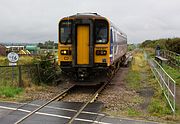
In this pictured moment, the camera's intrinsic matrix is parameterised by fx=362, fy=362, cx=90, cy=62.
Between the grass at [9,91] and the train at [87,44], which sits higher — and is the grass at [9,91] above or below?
below

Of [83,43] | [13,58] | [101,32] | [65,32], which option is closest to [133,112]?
[83,43]

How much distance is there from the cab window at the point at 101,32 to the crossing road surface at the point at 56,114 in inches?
169

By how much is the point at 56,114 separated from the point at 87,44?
5835 millimetres

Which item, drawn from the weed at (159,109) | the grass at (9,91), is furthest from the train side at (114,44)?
the weed at (159,109)

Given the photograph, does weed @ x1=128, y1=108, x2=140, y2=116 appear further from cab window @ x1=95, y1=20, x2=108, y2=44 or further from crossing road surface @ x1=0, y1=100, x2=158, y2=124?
cab window @ x1=95, y1=20, x2=108, y2=44

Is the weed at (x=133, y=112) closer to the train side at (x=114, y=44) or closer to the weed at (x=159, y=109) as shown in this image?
the weed at (x=159, y=109)

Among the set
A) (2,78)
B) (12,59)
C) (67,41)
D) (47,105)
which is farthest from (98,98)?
(2,78)

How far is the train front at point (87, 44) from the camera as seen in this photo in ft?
51.4

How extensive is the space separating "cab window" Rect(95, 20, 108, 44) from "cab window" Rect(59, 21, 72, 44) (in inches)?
47.1

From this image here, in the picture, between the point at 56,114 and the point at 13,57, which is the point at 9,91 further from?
the point at 56,114

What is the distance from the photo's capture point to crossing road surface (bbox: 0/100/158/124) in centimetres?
948

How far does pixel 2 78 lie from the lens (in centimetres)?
1741

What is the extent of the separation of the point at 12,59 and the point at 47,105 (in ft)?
16.3

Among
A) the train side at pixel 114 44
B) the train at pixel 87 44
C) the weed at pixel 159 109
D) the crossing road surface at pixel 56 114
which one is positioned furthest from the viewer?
the train side at pixel 114 44
